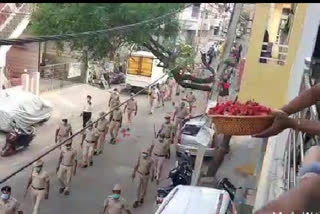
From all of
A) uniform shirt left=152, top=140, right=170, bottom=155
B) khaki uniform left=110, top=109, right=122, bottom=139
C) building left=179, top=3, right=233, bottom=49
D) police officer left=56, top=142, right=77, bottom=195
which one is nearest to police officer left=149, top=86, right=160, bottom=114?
khaki uniform left=110, top=109, right=122, bottom=139

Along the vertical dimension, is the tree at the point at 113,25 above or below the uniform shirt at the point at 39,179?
above

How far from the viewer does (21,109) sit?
619 inches

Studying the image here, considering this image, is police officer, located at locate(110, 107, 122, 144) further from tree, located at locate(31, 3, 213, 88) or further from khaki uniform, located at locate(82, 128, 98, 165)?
khaki uniform, located at locate(82, 128, 98, 165)

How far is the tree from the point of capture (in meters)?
14.6

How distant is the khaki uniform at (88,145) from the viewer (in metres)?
12.9

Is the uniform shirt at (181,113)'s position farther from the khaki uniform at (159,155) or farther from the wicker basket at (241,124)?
the wicker basket at (241,124)

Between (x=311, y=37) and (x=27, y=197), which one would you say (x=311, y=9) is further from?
(x=27, y=197)

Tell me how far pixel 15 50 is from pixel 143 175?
39.6 feet

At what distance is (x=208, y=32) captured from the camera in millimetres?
41000

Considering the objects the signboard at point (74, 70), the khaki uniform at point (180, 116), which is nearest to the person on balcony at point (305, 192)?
the khaki uniform at point (180, 116)

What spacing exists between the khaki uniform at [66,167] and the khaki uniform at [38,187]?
52.3 inches

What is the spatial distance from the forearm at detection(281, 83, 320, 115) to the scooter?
12.1 m

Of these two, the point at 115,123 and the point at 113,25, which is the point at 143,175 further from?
the point at 113,25

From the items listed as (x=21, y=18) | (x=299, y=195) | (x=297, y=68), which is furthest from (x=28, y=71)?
(x=299, y=195)
